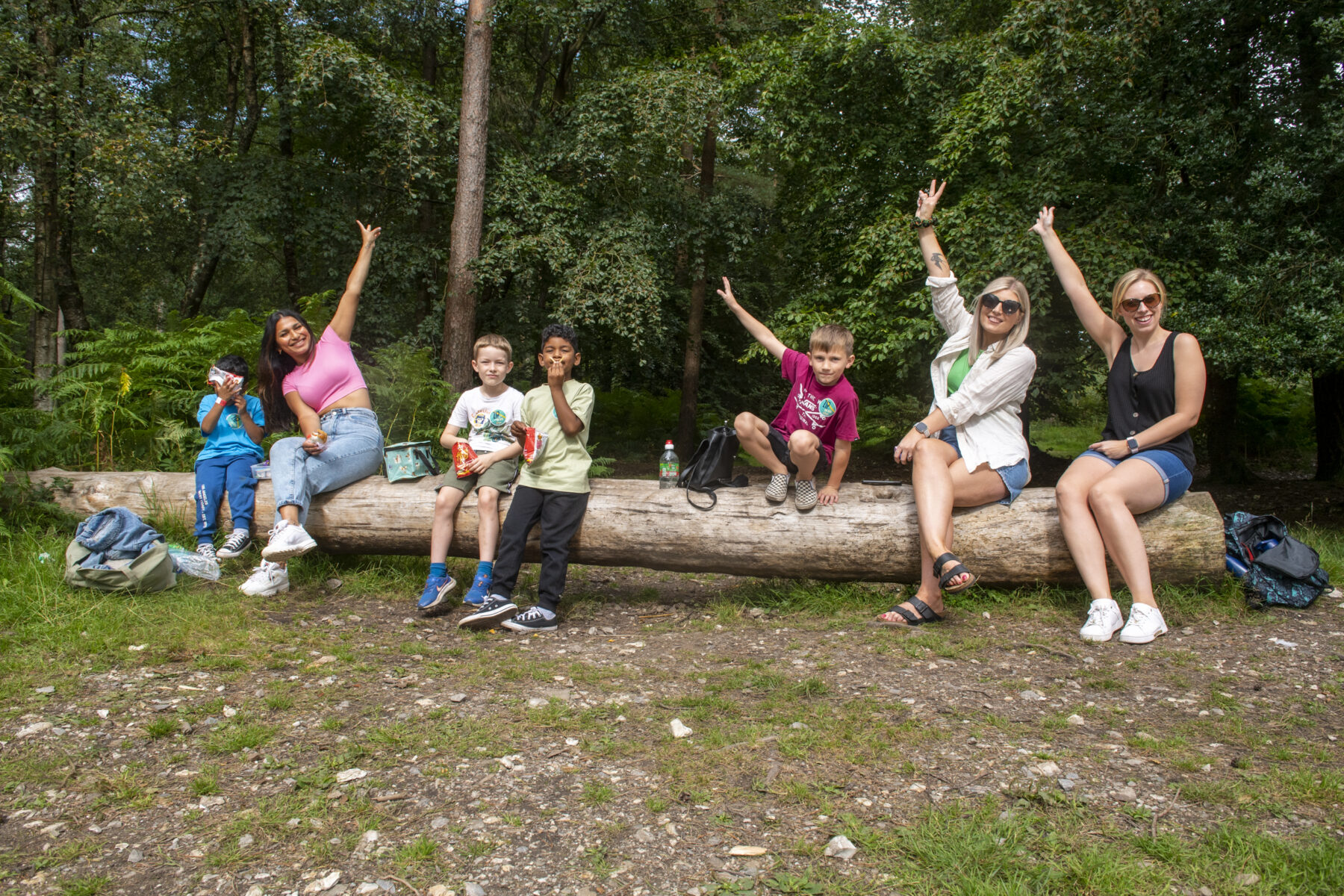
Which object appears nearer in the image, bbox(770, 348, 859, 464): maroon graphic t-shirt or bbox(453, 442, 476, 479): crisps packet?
bbox(770, 348, 859, 464): maroon graphic t-shirt

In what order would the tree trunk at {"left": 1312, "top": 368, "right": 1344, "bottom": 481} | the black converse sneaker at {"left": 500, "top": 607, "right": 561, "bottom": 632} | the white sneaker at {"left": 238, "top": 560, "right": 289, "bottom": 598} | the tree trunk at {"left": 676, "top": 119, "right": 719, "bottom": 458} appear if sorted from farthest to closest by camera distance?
the tree trunk at {"left": 676, "top": 119, "right": 719, "bottom": 458}, the tree trunk at {"left": 1312, "top": 368, "right": 1344, "bottom": 481}, the white sneaker at {"left": 238, "top": 560, "right": 289, "bottom": 598}, the black converse sneaker at {"left": 500, "top": 607, "right": 561, "bottom": 632}

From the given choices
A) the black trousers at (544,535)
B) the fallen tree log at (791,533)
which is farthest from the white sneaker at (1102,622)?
the black trousers at (544,535)

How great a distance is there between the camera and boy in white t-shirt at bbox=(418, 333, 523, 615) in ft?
16.3

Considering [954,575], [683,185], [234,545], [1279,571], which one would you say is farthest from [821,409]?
[683,185]

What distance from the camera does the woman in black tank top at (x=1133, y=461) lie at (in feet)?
14.0

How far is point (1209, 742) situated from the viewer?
310 cm

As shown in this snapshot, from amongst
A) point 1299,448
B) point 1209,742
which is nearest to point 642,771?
point 1209,742

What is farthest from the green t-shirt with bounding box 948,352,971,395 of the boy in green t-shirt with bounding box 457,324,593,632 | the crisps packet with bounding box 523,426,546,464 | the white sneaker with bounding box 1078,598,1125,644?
the crisps packet with bounding box 523,426,546,464

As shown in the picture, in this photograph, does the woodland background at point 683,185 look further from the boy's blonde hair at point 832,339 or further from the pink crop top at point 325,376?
the boy's blonde hair at point 832,339

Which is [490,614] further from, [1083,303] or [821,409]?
[1083,303]

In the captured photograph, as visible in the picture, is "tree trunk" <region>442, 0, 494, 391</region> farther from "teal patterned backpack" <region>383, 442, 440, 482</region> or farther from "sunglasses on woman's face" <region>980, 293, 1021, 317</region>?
"sunglasses on woman's face" <region>980, 293, 1021, 317</region>

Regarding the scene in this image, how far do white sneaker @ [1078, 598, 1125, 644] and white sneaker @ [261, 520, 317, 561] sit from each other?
4426 millimetres

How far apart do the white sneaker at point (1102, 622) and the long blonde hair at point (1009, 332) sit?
143 centimetres

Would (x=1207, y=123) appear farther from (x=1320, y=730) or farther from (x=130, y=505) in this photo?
(x=130, y=505)
